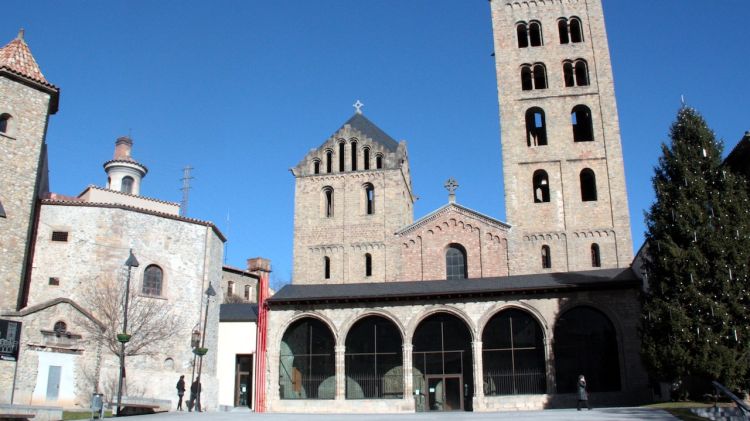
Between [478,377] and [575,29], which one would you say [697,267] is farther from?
[575,29]

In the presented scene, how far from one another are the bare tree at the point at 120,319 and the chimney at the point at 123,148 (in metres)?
17.8

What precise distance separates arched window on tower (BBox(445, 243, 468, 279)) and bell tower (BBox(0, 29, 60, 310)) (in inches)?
770

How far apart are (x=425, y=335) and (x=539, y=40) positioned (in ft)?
61.8

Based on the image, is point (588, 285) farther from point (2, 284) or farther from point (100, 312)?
point (2, 284)

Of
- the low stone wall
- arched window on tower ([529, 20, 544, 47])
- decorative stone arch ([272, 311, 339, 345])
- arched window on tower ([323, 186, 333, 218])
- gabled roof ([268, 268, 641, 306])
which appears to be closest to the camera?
the low stone wall

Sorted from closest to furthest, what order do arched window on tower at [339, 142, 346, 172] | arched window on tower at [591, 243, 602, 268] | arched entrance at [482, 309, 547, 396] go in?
arched entrance at [482, 309, 547, 396]
arched window on tower at [591, 243, 602, 268]
arched window on tower at [339, 142, 346, 172]

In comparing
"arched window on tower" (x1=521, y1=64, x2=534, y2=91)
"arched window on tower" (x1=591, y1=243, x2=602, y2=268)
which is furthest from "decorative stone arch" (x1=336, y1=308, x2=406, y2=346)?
"arched window on tower" (x1=521, y1=64, x2=534, y2=91)

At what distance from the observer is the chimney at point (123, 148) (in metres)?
45.7

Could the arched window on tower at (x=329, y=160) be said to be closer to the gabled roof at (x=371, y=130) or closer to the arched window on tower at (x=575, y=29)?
the gabled roof at (x=371, y=130)

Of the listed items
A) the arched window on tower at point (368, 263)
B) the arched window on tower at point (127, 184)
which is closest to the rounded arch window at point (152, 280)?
the arched window on tower at point (368, 263)

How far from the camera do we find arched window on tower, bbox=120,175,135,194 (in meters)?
45.3

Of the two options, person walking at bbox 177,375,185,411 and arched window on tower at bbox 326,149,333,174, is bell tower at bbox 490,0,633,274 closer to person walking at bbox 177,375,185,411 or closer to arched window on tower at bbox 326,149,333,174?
arched window on tower at bbox 326,149,333,174

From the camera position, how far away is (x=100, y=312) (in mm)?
29062

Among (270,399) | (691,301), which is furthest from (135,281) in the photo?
(691,301)
